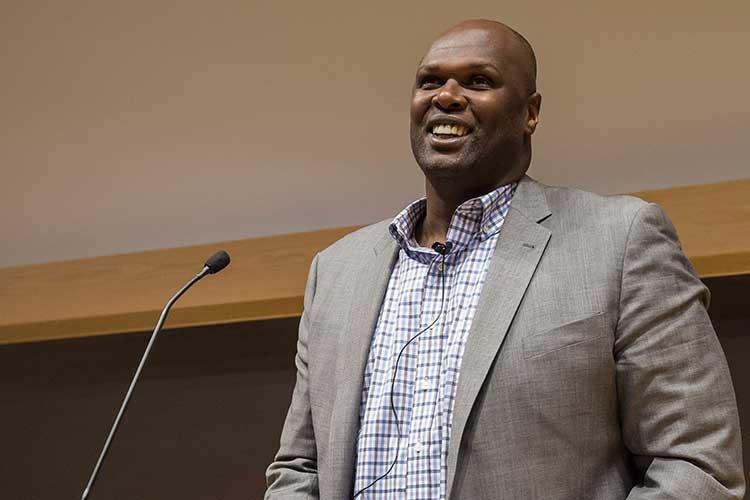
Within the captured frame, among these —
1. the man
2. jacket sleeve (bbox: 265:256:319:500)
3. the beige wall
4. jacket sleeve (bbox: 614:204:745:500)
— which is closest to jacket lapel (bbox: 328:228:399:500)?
the man

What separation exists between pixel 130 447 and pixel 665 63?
189 centimetres

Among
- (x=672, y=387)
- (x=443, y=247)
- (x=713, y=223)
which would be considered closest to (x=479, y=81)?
(x=443, y=247)

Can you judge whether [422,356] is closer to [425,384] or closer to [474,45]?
[425,384]

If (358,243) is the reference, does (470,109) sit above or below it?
above

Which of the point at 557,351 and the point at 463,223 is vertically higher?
the point at 463,223

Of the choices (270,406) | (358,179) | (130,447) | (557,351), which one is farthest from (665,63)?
(130,447)

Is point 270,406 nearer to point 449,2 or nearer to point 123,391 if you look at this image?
point 123,391

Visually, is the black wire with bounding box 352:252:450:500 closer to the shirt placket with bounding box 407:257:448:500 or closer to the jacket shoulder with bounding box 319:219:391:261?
the shirt placket with bounding box 407:257:448:500

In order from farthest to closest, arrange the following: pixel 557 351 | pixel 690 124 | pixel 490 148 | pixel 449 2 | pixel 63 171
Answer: pixel 63 171, pixel 449 2, pixel 690 124, pixel 490 148, pixel 557 351

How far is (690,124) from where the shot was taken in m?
2.37

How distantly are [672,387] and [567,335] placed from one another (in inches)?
5.8

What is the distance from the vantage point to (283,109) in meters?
2.75

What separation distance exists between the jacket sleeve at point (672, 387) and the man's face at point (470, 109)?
26cm

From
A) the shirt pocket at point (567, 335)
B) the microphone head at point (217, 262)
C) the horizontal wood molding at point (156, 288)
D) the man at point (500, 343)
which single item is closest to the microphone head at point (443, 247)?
the man at point (500, 343)
